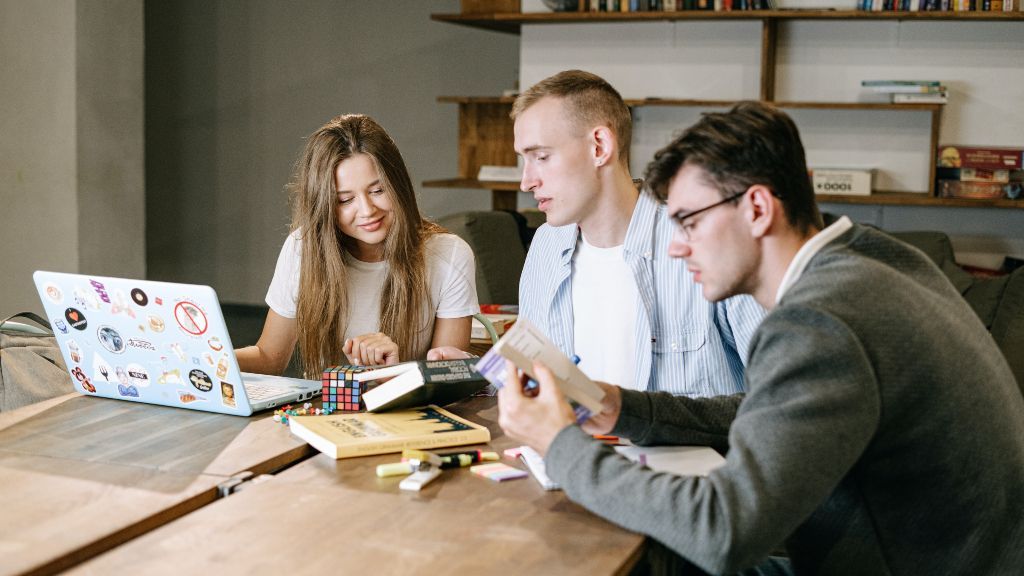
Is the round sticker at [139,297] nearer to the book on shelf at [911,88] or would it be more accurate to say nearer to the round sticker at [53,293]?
the round sticker at [53,293]

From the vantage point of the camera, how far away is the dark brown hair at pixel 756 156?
4.50 feet

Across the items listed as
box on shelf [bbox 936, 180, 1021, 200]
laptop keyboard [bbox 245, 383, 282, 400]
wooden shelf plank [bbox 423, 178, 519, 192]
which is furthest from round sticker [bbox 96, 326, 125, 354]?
box on shelf [bbox 936, 180, 1021, 200]

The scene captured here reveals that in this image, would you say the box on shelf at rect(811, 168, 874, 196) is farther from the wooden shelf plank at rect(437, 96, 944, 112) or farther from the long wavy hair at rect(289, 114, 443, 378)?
the long wavy hair at rect(289, 114, 443, 378)

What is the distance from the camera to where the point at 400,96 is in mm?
7207

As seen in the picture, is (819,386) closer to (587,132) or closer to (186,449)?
(186,449)

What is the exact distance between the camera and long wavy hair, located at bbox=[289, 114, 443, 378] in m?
2.38

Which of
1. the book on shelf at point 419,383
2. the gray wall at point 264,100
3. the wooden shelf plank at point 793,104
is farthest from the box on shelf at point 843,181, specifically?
the book on shelf at point 419,383

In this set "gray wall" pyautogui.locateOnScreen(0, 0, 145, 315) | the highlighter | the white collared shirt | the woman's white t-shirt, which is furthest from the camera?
"gray wall" pyautogui.locateOnScreen(0, 0, 145, 315)

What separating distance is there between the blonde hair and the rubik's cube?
76cm

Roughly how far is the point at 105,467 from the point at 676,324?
43.3 inches

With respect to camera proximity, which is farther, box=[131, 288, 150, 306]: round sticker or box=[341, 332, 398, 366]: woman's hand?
box=[341, 332, 398, 366]: woman's hand

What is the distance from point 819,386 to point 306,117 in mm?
6611

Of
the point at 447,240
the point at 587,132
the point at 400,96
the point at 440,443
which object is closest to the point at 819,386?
the point at 440,443

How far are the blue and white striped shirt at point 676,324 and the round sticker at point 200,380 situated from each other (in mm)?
775
